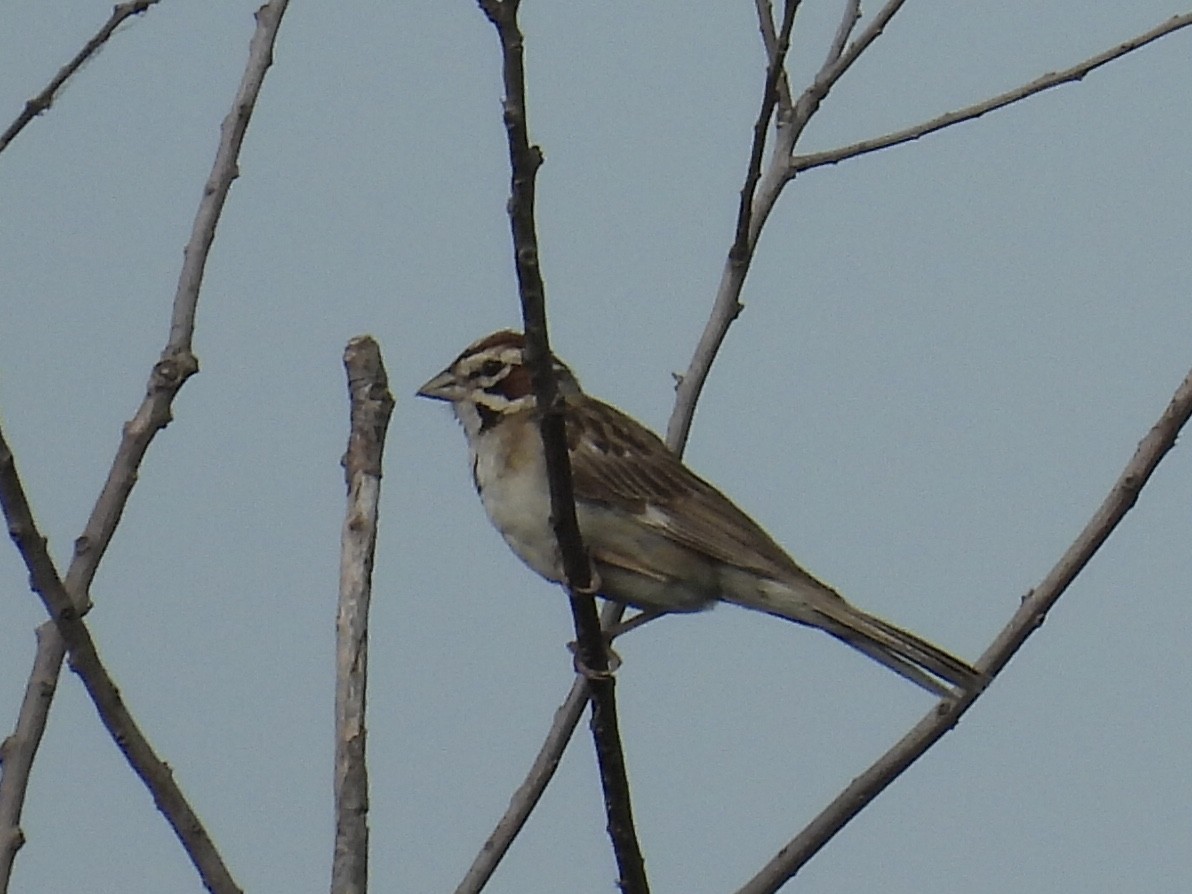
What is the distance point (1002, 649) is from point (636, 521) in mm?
1672

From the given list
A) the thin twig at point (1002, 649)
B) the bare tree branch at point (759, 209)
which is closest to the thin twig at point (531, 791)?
the bare tree branch at point (759, 209)

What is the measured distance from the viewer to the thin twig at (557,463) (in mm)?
3010

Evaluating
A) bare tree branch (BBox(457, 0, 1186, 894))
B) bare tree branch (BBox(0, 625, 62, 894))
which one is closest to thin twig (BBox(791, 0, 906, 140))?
bare tree branch (BBox(457, 0, 1186, 894))

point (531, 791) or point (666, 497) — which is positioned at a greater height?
point (666, 497)

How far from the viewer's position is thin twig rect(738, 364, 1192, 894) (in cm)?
369

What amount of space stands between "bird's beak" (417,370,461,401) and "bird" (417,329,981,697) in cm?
14

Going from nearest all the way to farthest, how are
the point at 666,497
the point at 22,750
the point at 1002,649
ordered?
the point at 22,750, the point at 1002,649, the point at 666,497

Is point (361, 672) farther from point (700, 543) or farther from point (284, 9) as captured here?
point (700, 543)

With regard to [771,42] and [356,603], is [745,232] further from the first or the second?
[356,603]

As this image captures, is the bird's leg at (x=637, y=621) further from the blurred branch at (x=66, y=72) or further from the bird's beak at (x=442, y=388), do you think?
the blurred branch at (x=66, y=72)

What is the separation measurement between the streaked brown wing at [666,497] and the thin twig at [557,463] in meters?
1.27

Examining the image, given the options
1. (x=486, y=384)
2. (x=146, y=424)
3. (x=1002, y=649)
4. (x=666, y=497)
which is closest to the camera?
(x=146, y=424)

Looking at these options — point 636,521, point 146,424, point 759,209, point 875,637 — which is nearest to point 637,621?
point 636,521

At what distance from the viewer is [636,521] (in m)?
5.33
